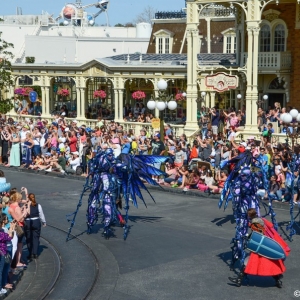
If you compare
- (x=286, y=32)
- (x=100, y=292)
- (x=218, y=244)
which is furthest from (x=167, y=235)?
(x=286, y=32)

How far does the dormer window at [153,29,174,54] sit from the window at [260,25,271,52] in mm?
12147

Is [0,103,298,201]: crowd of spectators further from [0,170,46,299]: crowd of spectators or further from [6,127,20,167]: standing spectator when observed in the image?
[0,170,46,299]: crowd of spectators

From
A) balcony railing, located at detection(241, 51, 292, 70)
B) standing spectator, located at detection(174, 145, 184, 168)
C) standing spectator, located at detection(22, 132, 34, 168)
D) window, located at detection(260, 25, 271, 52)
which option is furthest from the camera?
window, located at detection(260, 25, 271, 52)

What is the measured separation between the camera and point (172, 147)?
23203mm

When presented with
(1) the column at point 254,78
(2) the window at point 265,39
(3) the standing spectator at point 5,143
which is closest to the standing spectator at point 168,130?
(1) the column at point 254,78

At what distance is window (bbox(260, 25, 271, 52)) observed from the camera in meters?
30.9

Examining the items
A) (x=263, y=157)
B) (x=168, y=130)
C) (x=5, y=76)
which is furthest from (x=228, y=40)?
(x=263, y=157)

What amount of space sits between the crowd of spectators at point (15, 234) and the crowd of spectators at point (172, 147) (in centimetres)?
635

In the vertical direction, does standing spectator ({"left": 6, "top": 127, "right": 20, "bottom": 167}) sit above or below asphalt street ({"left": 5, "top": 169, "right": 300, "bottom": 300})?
above

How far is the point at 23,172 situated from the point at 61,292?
46.6 ft

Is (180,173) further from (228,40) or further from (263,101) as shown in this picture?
(228,40)

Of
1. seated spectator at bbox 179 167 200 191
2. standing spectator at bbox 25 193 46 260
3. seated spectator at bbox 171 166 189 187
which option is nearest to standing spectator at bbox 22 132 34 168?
seated spectator at bbox 171 166 189 187

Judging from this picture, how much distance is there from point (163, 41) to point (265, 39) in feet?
42.0

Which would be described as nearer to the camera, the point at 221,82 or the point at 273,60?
the point at 221,82
